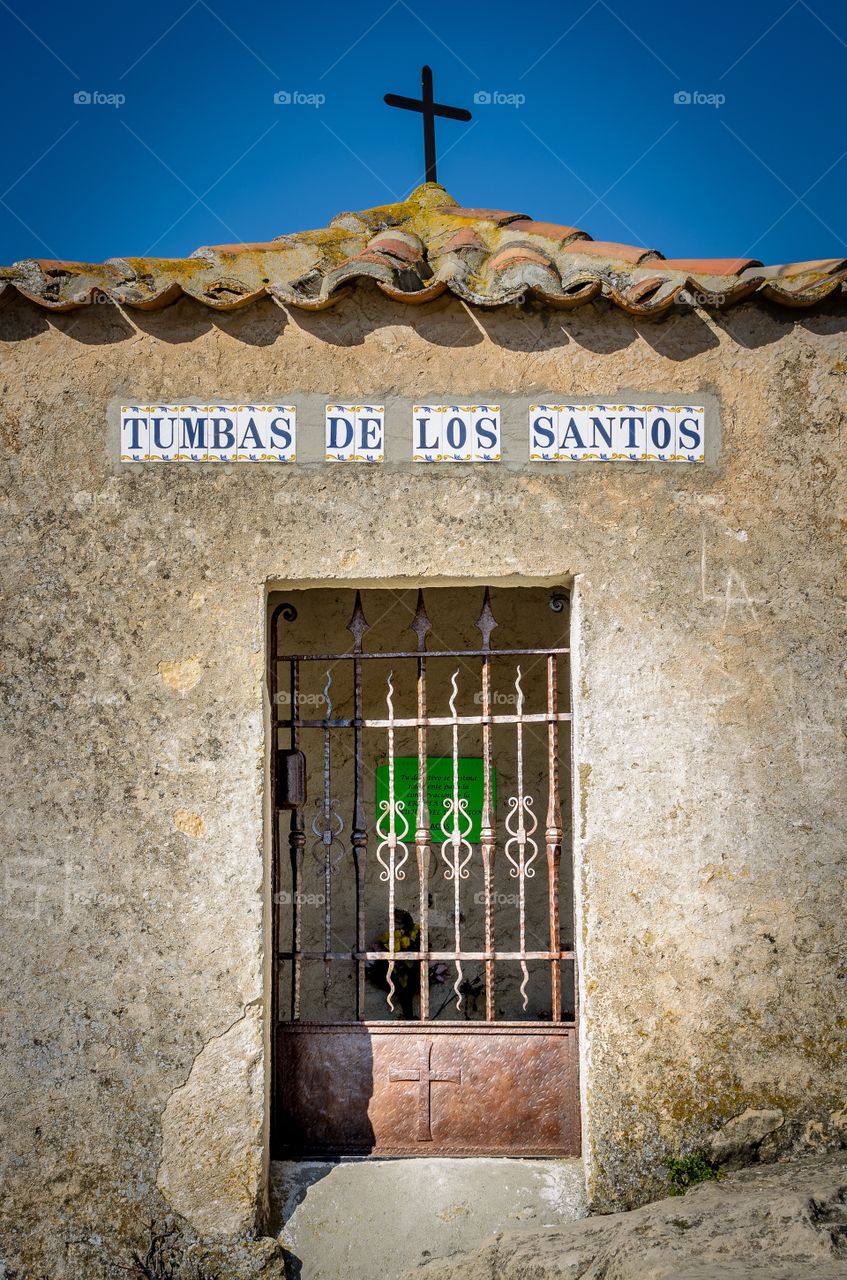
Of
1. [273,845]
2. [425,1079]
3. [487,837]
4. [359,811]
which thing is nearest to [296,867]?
[273,845]

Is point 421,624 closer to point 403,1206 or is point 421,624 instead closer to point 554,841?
point 554,841

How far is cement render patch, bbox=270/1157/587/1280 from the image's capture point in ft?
12.2

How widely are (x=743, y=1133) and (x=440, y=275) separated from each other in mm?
3324

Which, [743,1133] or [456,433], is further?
[456,433]

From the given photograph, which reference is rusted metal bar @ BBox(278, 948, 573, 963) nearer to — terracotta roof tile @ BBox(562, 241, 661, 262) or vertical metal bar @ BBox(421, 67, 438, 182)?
terracotta roof tile @ BBox(562, 241, 661, 262)

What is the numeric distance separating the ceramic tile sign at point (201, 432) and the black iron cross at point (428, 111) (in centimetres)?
219

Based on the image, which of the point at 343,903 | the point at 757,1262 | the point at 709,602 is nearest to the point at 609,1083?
the point at 757,1262

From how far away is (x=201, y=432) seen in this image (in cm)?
396

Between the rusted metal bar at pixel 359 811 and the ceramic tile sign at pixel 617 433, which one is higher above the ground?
the ceramic tile sign at pixel 617 433

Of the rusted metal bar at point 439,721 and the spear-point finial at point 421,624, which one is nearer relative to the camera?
the rusted metal bar at point 439,721

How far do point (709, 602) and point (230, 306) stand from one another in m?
2.10

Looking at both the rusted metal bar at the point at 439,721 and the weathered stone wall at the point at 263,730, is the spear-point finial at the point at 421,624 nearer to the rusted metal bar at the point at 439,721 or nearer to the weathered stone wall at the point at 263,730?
the rusted metal bar at the point at 439,721

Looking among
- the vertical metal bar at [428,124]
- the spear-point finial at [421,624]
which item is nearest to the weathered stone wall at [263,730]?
the spear-point finial at [421,624]

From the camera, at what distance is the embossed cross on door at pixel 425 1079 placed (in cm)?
400
